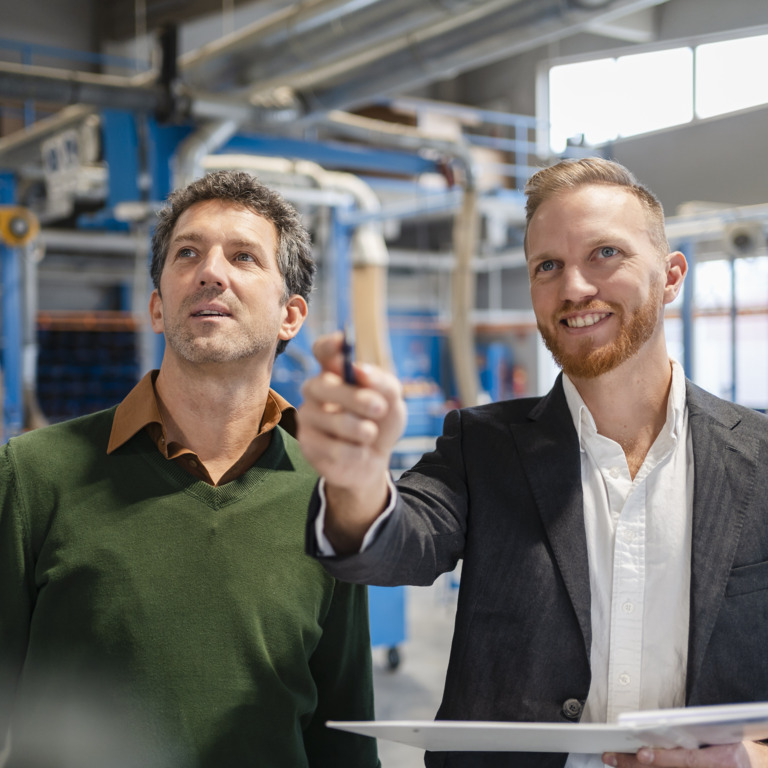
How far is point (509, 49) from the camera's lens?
3658mm

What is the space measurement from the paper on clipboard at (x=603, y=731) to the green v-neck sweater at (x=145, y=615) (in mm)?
364

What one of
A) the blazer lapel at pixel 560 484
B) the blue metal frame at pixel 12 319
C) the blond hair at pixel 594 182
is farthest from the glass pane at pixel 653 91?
the blue metal frame at pixel 12 319

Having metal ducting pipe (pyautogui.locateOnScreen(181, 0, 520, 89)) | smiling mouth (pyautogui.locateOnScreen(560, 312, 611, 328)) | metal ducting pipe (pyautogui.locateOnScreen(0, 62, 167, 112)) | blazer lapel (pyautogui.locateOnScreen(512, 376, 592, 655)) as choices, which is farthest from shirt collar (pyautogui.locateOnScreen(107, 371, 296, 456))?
metal ducting pipe (pyautogui.locateOnScreen(0, 62, 167, 112))

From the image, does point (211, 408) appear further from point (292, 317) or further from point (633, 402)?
point (633, 402)

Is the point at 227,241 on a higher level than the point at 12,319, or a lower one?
lower

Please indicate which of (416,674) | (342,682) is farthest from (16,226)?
(342,682)

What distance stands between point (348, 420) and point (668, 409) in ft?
2.14

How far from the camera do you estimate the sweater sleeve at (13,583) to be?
1.24 m

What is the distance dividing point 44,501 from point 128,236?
36.3 feet

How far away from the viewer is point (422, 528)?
3.64 ft

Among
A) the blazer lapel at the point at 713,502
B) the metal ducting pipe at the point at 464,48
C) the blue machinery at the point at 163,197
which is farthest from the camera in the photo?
the blue machinery at the point at 163,197

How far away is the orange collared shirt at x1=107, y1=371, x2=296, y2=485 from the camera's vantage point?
135cm

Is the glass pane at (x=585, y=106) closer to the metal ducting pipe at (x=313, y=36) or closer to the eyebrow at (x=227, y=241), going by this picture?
the eyebrow at (x=227, y=241)

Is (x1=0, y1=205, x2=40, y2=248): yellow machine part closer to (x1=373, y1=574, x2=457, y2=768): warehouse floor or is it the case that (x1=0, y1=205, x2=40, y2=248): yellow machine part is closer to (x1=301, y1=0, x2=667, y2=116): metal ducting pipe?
(x1=301, y1=0, x2=667, y2=116): metal ducting pipe
